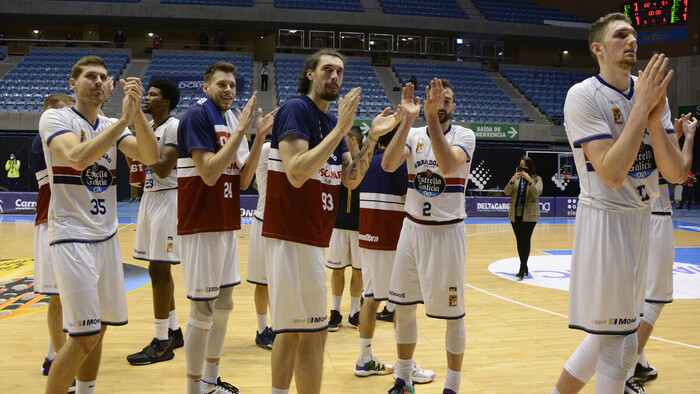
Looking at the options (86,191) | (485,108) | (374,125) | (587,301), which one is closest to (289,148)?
(374,125)

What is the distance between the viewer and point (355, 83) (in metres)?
25.5

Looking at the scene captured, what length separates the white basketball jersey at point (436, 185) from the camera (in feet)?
13.3

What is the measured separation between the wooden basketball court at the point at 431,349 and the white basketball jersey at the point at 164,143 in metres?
1.52

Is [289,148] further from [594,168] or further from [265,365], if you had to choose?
[265,365]

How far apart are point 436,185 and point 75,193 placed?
2412 mm

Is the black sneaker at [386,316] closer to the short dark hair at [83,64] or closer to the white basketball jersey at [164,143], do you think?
the white basketball jersey at [164,143]

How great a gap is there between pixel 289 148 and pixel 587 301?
1.78 m

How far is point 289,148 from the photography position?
9.82 feet

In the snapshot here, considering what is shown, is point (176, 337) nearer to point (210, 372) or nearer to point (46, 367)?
point (46, 367)

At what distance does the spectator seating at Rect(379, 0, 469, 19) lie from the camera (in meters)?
29.2

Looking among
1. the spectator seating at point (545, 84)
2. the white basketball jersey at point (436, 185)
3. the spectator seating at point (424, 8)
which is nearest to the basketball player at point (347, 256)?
the white basketball jersey at point (436, 185)

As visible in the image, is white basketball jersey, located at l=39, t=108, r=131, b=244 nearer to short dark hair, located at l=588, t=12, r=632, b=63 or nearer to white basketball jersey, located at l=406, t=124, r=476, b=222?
white basketball jersey, located at l=406, t=124, r=476, b=222

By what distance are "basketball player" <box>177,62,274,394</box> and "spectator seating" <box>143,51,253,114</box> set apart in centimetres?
1883

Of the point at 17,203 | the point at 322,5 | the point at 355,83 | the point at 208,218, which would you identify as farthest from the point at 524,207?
the point at 322,5
